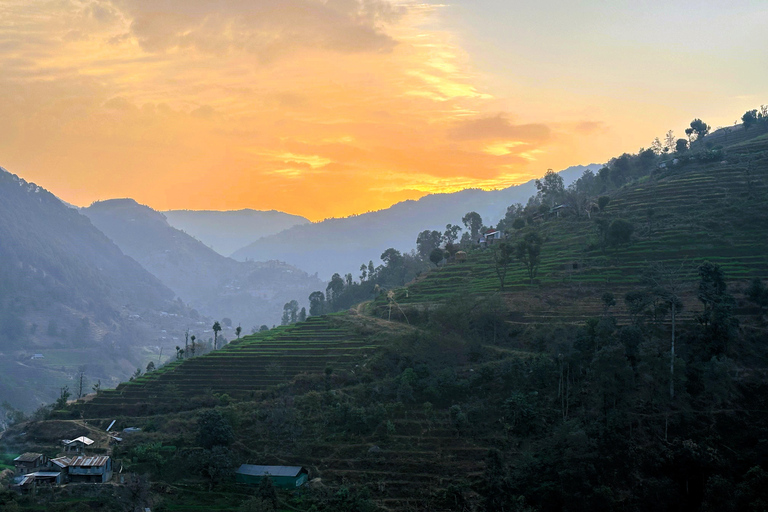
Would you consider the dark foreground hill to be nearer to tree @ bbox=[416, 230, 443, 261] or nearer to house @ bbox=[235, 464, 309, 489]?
house @ bbox=[235, 464, 309, 489]

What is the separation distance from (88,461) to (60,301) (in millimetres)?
114825

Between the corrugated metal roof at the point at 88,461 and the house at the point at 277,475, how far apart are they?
244 inches

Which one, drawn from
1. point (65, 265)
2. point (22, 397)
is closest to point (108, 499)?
point (22, 397)

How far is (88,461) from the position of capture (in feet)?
89.9

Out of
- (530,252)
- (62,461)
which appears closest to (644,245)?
(530,252)

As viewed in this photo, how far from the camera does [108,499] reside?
84.1 feet

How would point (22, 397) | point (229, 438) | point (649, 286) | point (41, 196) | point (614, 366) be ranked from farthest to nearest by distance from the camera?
point (41, 196)
point (22, 397)
point (649, 286)
point (229, 438)
point (614, 366)

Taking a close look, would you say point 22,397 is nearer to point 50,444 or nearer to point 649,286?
point 50,444

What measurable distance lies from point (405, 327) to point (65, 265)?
125m

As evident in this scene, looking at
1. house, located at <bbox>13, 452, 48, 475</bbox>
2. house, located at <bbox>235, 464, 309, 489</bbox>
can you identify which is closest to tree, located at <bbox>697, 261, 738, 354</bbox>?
house, located at <bbox>235, 464, 309, 489</bbox>

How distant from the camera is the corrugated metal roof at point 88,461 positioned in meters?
27.2

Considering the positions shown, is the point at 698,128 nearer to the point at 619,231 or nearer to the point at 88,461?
the point at 619,231

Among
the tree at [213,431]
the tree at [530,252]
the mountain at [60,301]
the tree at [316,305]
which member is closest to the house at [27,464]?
the tree at [213,431]

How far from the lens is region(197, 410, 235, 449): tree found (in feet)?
99.2
